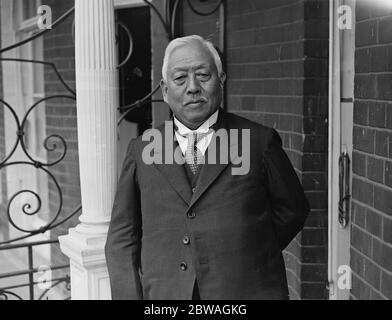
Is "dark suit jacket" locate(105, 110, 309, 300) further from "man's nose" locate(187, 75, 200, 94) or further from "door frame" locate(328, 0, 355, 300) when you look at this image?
"door frame" locate(328, 0, 355, 300)

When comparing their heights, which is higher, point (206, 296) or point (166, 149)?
point (166, 149)

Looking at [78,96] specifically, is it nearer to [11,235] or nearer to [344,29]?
[344,29]

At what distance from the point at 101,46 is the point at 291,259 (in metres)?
1.43

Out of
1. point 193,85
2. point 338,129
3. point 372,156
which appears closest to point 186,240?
point 193,85

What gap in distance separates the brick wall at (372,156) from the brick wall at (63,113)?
7.41ft

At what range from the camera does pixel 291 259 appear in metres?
2.99

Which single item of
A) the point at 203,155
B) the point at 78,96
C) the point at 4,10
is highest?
the point at 4,10

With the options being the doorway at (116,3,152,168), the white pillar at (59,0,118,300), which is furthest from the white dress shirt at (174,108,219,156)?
the doorway at (116,3,152,168)

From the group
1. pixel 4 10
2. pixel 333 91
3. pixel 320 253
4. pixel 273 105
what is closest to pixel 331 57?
pixel 333 91

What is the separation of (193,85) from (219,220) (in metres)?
0.38

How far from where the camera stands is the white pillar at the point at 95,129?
7.16ft

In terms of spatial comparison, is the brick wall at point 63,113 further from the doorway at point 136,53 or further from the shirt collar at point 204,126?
the shirt collar at point 204,126

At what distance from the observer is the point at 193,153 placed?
1.76 meters

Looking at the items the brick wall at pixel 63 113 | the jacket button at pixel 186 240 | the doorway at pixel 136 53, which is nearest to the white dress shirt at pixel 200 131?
the jacket button at pixel 186 240
